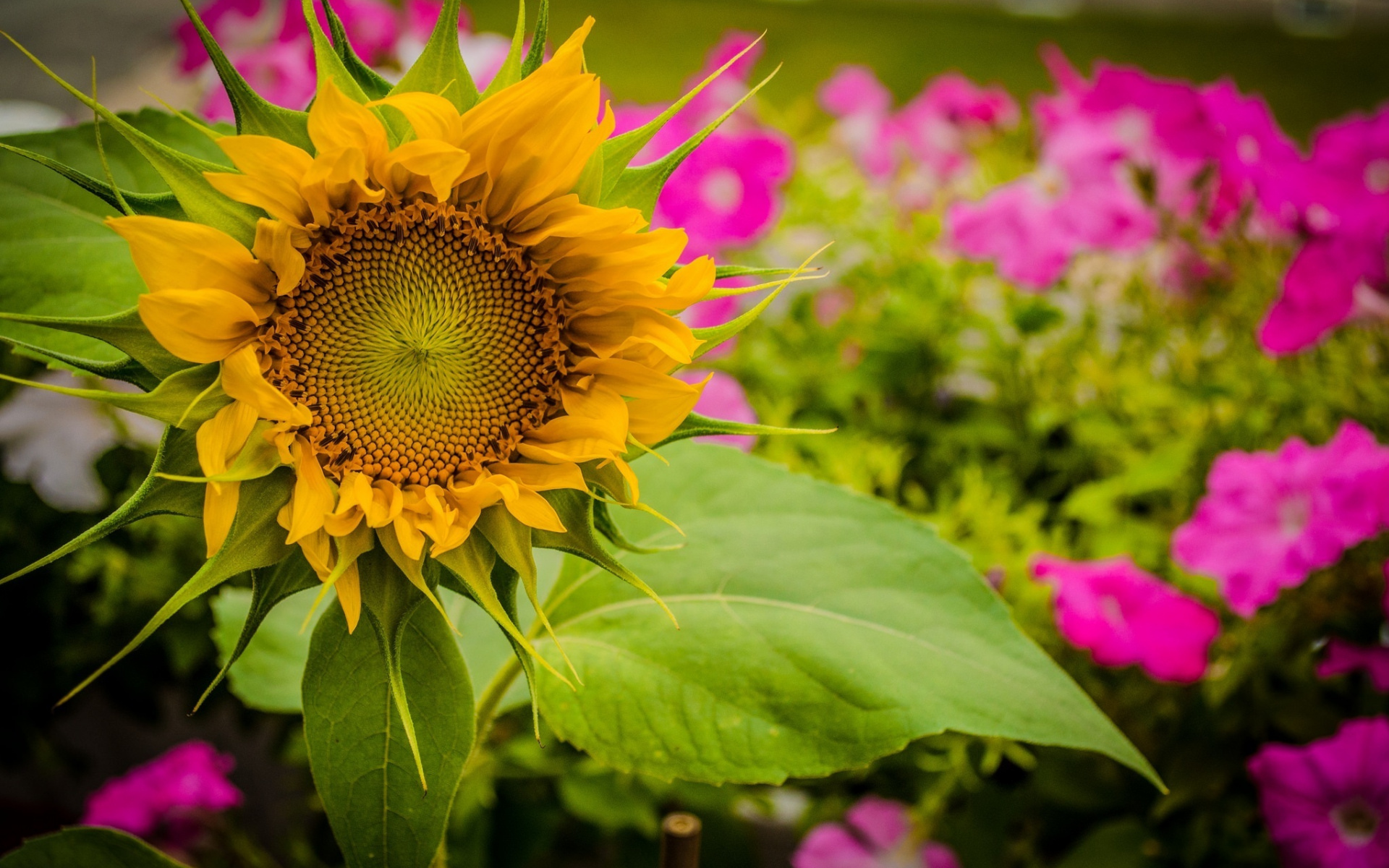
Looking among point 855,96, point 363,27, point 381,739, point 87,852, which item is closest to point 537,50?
point 381,739

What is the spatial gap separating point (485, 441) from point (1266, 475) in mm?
599

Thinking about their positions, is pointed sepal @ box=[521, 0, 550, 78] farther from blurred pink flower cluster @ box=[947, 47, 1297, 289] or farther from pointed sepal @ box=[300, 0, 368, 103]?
blurred pink flower cluster @ box=[947, 47, 1297, 289]

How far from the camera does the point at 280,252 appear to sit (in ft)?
1.10

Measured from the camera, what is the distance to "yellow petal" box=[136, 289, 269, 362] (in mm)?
303

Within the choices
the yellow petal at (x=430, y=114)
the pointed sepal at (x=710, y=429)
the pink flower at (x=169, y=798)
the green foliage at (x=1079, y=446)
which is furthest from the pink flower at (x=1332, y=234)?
the pink flower at (x=169, y=798)

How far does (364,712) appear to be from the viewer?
359 mm

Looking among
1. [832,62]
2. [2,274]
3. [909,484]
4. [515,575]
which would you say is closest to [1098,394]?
[909,484]

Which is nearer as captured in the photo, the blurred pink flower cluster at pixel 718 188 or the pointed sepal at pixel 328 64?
the pointed sepal at pixel 328 64

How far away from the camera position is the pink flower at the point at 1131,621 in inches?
26.3

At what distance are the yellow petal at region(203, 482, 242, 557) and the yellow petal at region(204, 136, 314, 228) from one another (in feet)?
0.30

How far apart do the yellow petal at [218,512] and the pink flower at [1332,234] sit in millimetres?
744

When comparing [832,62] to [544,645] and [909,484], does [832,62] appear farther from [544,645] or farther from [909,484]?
[544,645]

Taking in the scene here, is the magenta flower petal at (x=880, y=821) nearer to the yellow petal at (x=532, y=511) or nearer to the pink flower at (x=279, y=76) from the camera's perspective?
the yellow petal at (x=532, y=511)

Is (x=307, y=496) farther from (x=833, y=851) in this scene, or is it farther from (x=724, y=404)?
(x=833, y=851)
